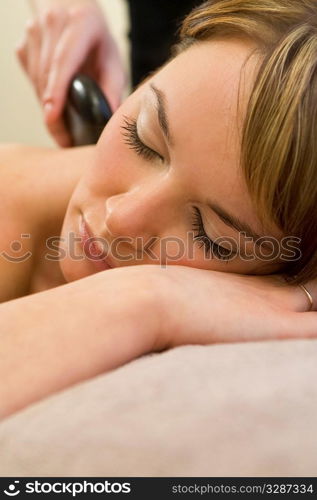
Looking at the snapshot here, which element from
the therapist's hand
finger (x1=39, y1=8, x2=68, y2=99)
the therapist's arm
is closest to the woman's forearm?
the therapist's arm

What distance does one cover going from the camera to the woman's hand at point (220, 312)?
0.65 meters

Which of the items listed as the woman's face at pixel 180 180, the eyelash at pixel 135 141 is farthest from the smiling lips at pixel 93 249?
the eyelash at pixel 135 141

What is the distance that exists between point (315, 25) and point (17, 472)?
608 millimetres

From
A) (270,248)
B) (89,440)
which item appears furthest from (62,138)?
(89,440)

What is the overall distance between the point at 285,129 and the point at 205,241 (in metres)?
0.17

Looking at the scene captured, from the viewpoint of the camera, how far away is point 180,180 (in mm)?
734

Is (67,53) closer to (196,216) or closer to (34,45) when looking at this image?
(34,45)

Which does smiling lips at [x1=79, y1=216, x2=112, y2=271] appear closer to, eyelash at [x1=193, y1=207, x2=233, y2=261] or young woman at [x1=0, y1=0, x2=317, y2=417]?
young woman at [x1=0, y1=0, x2=317, y2=417]

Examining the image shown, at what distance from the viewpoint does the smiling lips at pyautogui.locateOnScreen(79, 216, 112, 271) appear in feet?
2.65
